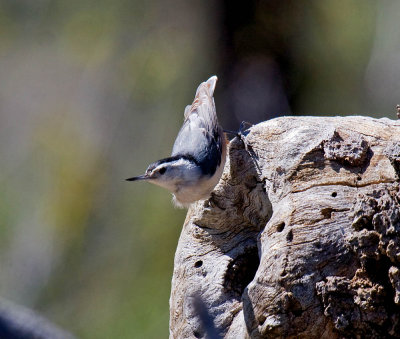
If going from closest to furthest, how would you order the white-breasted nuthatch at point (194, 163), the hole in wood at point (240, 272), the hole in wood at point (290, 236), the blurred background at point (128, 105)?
the hole in wood at point (290, 236), the hole in wood at point (240, 272), the white-breasted nuthatch at point (194, 163), the blurred background at point (128, 105)

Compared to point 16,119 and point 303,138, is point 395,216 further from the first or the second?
point 16,119

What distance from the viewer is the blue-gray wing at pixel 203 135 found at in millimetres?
3916

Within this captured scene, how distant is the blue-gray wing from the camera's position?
3.92 m

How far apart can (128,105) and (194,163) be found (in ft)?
10.7

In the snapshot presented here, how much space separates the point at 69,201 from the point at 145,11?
218 centimetres

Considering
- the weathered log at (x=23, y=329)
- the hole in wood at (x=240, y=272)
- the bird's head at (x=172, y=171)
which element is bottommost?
the weathered log at (x=23, y=329)

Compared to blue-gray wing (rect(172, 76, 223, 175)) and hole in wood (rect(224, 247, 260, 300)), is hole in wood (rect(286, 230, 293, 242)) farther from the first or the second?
blue-gray wing (rect(172, 76, 223, 175))

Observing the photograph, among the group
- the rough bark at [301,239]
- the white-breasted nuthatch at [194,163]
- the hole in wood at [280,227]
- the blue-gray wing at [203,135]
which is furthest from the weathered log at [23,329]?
the blue-gray wing at [203,135]

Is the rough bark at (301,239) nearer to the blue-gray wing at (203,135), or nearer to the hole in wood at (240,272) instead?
the hole in wood at (240,272)

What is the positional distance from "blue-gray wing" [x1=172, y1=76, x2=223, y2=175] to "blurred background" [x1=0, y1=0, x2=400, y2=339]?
1.78 metres

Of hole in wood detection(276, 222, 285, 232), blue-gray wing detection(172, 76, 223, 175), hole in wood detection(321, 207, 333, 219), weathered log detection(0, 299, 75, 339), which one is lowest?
weathered log detection(0, 299, 75, 339)

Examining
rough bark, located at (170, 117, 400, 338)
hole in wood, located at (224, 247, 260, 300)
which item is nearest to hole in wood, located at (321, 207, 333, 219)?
rough bark, located at (170, 117, 400, 338)

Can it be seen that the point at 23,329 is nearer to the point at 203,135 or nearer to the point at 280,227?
the point at 280,227

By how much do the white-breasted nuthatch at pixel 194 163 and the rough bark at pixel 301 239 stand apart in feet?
0.34
